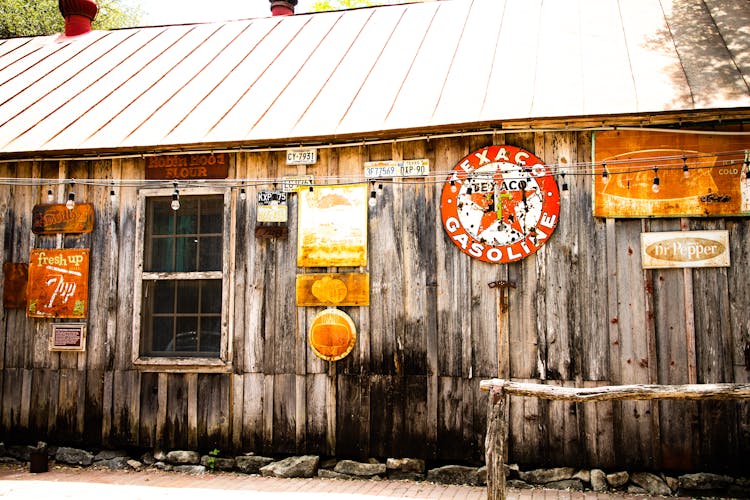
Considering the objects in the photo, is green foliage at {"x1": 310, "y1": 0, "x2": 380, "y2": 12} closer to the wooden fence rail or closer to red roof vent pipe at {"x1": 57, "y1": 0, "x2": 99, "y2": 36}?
red roof vent pipe at {"x1": 57, "y1": 0, "x2": 99, "y2": 36}

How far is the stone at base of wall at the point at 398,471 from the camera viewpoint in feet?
20.2

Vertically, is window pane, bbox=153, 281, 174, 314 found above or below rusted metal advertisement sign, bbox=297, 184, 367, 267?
below

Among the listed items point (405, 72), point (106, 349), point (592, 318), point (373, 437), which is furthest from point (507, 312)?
point (106, 349)

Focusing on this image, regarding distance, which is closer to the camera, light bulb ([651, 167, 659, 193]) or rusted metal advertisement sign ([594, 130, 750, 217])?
light bulb ([651, 167, 659, 193])

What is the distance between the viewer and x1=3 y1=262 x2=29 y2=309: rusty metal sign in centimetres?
814

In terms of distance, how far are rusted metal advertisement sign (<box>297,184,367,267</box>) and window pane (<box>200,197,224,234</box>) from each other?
3.43ft

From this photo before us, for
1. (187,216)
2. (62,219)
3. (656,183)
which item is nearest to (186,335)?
(187,216)

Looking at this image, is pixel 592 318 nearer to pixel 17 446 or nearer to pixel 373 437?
pixel 373 437

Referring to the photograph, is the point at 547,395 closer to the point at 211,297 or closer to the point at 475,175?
the point at 475,175

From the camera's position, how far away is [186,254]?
786cm

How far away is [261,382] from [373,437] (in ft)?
4.52

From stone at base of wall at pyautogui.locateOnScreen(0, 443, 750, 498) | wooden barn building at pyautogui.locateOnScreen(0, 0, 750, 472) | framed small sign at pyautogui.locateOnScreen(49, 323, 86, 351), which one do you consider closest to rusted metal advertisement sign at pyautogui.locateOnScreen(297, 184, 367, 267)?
wooden barn building at pyautogui.locateOnScreen(0, 0, 750, 472)

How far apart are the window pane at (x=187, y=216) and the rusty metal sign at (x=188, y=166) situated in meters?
0.28

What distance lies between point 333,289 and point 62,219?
3.51m
